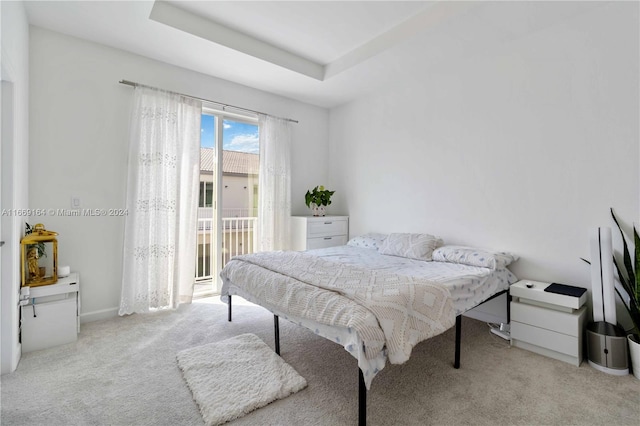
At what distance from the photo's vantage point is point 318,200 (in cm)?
441

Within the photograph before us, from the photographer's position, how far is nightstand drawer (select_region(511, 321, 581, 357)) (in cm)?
221

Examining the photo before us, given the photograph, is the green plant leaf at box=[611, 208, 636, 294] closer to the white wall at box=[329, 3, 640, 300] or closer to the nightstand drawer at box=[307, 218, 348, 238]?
the white wall at box=[329, 3, 640, 300]

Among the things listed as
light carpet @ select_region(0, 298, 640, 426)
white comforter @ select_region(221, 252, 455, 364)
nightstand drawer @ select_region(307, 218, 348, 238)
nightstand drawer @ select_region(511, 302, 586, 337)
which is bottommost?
light carpet @ select_region(0, 298, 640, 426)

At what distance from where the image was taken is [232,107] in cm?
387

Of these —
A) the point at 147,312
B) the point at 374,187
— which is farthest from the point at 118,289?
the point at 374,187

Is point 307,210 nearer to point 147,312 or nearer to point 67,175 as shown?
point 147,312

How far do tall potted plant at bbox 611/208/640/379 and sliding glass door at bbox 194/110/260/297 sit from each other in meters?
3.74

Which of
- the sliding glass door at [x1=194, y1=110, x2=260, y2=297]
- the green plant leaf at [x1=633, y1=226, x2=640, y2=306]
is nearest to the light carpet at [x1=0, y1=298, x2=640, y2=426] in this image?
the green plant leaf at [x1=633, y1=226, x2=640, y2=306]

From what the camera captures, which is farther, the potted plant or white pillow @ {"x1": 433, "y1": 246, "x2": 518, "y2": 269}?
the potted plant

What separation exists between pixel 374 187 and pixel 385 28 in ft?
6.43

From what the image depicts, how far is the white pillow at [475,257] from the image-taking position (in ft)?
8.72

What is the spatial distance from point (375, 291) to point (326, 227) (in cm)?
261

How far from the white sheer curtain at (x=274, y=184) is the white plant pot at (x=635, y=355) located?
349 centimetres

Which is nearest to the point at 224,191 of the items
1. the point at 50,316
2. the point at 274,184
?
the point at 274,184
